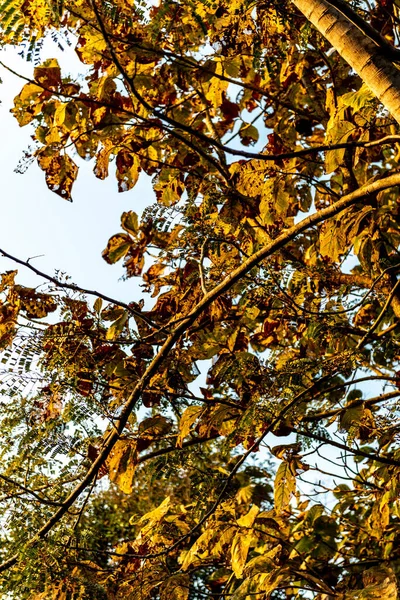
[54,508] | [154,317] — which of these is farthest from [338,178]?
[54,508]

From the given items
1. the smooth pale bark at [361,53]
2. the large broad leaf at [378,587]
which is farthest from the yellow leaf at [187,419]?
the smooth pale bark at [361,53]

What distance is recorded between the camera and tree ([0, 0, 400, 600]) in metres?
2.04

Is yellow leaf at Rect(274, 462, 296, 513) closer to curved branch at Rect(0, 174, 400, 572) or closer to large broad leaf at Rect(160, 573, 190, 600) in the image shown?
large broad leaf at Rect(160, 573, 190, 600)

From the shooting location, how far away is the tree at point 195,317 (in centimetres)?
204

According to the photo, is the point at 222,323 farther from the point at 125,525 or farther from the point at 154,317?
the point at 125,525

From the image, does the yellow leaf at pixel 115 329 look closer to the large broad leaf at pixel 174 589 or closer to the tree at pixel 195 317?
the tree at pixel 195 317

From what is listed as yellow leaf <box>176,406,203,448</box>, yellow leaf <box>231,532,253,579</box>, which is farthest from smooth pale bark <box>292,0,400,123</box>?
yellow leaf <box>231,532,253,579</box>

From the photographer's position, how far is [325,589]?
2.22 m

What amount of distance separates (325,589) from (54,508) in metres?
0.97

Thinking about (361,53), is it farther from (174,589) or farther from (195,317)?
(174,589)

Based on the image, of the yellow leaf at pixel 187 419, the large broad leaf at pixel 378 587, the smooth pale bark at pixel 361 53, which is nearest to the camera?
the smooth pale bark at pixel 361 53

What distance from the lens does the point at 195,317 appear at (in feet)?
6.52

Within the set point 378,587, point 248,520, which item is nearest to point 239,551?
point 248,520

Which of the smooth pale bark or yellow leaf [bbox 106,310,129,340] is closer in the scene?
the smooth pale bark
